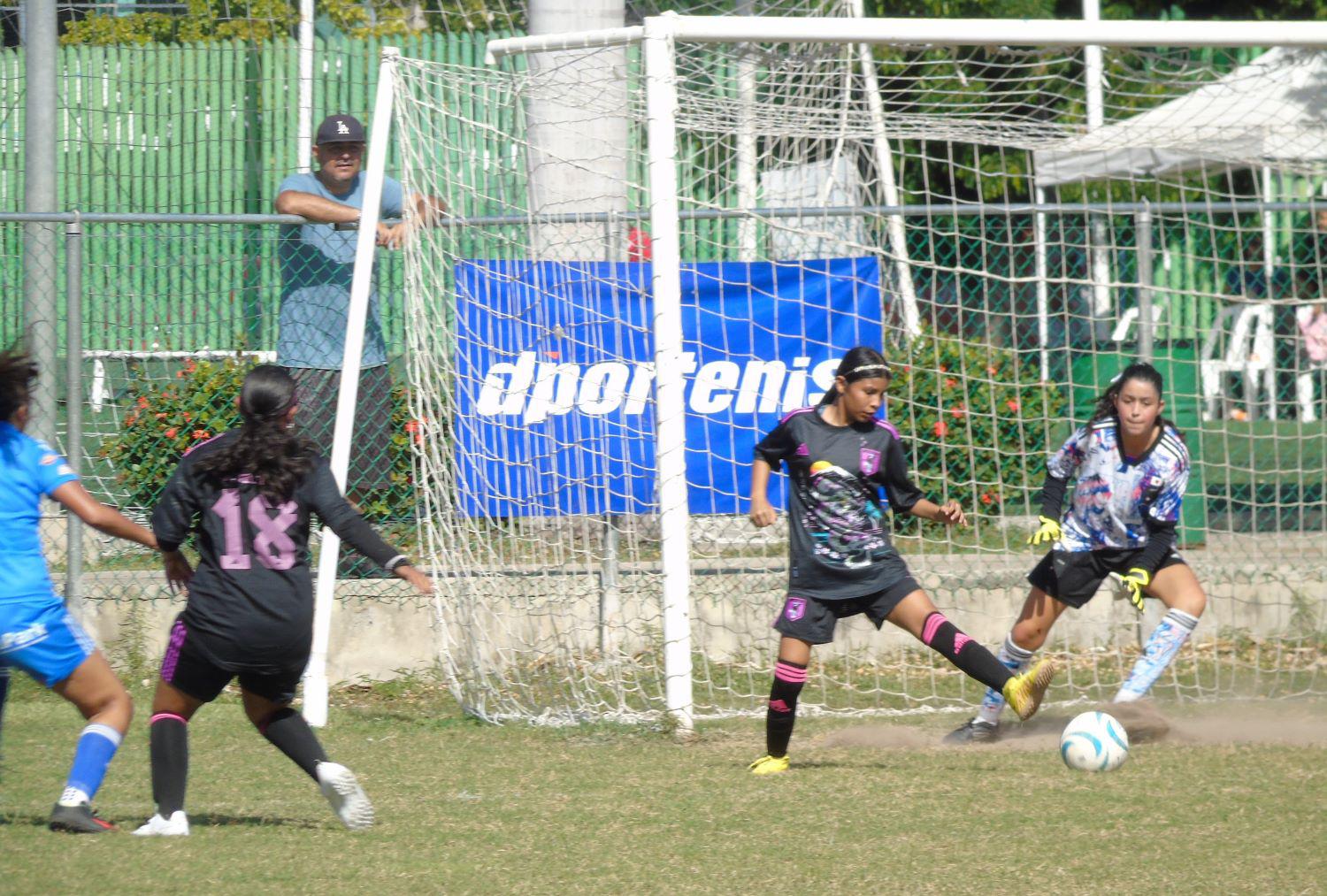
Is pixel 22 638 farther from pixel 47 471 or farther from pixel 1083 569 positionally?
pixel 1083 569

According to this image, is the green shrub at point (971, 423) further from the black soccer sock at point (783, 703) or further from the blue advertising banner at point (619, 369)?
the black soccer sock at point (783, 703)

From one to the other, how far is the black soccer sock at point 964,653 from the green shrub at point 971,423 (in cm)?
219

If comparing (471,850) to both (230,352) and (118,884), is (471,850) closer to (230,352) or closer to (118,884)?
(118,884)

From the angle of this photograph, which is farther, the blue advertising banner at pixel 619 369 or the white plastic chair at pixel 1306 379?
the white plastic chair at pixel 1306 379

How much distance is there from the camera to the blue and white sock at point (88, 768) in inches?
199

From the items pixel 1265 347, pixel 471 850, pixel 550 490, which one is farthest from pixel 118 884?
pixel 1265 347

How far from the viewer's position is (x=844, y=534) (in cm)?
637

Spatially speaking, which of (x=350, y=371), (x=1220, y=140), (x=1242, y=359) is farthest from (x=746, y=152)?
(x=1242, y=359)

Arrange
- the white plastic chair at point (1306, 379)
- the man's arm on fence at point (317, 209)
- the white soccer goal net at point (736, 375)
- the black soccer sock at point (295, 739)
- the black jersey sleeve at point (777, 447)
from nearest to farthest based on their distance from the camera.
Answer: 1. the black soccer sock at point (295, 739)
2. the black jersey sleeve at point (777, 447)
3. the white soccer goal net at point (736, 375)
4. the man's arm on fence at point (317, 209)
5. the white plastic chair at point (1306, 379)

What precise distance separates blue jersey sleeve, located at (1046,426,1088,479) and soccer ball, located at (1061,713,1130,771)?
1.34m

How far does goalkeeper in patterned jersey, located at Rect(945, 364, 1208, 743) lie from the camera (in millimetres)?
6895

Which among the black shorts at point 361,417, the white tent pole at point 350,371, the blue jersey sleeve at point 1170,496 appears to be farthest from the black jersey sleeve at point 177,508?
the blue jersey sleeve at point 1170,496

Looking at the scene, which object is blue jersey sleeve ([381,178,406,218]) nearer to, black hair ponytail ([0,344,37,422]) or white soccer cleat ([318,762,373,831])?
black hair ponytail ([0,344,37,422])

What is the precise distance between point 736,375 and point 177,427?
311cm
